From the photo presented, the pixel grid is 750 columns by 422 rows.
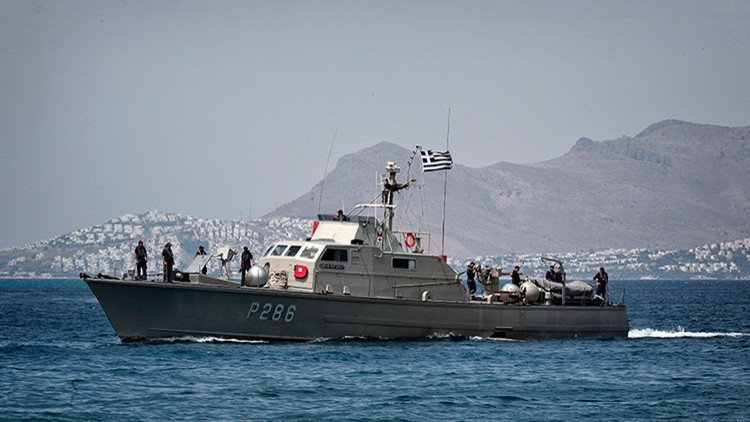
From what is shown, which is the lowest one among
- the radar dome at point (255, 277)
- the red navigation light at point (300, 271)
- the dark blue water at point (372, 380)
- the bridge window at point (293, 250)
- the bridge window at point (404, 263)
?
the dark blue water at point (372, 380)

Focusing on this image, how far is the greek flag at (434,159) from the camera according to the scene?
4528 cm

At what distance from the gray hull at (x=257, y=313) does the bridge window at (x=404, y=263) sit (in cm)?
150

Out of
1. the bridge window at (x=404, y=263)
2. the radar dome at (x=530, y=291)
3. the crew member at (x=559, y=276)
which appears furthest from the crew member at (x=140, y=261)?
the crew member at (x=559, y=276)

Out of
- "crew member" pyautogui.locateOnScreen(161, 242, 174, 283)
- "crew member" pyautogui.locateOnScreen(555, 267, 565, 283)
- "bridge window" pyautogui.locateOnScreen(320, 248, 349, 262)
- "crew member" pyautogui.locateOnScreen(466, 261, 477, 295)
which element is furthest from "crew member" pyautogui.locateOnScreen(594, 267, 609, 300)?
"crew member" pyautogui.locateOnScreen(161, 242, 174, 283)

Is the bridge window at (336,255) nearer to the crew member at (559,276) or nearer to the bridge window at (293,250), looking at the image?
the bridge window at (293,250)

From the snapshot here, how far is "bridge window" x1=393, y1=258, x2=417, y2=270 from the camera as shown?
42.4 metres

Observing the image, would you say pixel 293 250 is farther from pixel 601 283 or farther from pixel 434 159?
pixel 601 283

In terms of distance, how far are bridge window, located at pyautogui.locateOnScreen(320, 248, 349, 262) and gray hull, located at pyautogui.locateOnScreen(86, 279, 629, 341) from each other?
160cm

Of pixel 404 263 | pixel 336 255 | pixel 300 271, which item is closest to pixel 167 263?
pixel 300 271

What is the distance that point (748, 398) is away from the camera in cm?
3203

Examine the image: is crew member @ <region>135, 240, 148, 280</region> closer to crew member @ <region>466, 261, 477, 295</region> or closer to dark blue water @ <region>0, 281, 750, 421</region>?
dark blue water @ <region>0, 281, 750, 421</region>

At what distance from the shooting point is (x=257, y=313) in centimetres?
3962

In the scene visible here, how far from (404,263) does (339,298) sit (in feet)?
11.4

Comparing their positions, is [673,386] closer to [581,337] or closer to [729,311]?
[581,337]
